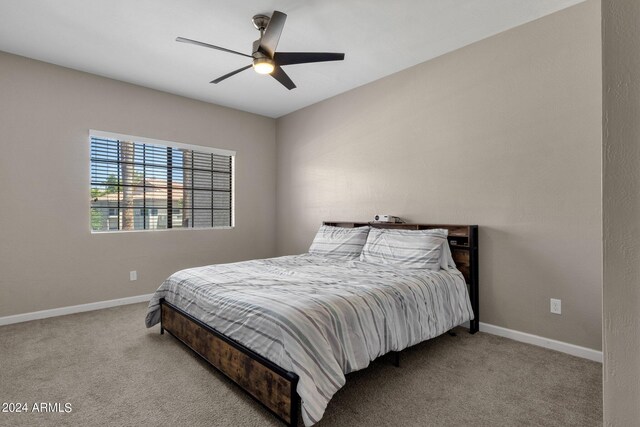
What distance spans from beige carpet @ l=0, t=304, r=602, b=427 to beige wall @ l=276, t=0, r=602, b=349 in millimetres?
546

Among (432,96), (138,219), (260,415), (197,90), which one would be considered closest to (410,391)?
(260,415)

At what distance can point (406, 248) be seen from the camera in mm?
3139

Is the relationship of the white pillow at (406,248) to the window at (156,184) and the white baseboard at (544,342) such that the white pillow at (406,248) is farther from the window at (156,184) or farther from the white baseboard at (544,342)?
the window at (156,184)

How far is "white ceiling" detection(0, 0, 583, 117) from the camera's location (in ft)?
8.47

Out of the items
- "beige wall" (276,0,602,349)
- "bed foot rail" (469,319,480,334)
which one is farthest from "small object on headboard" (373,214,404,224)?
"bed foot rail" (469,319,480,334)

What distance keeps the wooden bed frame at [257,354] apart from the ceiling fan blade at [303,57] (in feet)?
6.12

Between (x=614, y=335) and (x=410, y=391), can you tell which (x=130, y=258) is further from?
(x=614, y=335)

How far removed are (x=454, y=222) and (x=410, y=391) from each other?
1.81 metres

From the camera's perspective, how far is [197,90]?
4312 millimetres

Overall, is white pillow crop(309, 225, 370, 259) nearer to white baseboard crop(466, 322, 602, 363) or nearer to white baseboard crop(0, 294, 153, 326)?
white baseboard crop(466, 322, 602, 363)

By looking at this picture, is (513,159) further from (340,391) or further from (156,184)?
(156,184)

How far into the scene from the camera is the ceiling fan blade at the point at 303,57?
8.61 ft

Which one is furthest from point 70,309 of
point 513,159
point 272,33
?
point 513,159

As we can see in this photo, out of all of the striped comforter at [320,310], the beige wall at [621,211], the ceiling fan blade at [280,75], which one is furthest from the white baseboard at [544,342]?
the ceiling fan blade at [280,75]
